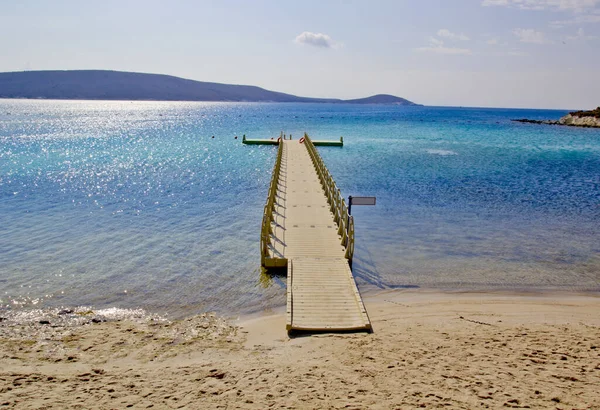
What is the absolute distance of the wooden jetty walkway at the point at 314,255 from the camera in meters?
9.73

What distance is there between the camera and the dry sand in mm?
6348

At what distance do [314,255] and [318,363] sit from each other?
18.1 feet

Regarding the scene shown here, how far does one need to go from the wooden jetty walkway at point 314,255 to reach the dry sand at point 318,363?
1.71 feet

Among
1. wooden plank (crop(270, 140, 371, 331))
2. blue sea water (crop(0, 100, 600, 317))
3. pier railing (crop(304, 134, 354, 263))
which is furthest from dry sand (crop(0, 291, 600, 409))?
pier railing (crop(304, 134, 354, 263))

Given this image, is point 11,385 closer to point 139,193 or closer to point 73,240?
point 73,240

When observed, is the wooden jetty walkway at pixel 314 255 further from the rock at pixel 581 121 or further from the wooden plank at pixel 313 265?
the rock at pixel 581 121

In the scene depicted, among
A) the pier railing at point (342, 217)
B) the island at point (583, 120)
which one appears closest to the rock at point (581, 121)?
the island at point (583, 120)

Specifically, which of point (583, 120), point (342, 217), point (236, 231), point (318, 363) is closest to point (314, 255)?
point (342, 217)

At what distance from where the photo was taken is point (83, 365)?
779cm

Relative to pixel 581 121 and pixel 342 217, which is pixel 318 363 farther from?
pixel 581 121

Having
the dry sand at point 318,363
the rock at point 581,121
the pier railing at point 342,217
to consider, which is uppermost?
the rock at point 581,121

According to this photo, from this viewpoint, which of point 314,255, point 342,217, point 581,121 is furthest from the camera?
point 581,121

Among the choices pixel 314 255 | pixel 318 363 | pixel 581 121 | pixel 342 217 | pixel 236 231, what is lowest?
pixel 318 363

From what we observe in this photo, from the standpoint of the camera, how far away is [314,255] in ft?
42.7
